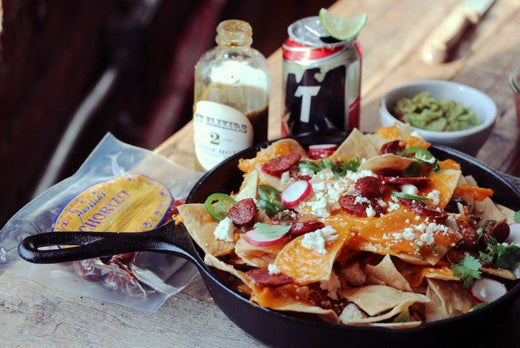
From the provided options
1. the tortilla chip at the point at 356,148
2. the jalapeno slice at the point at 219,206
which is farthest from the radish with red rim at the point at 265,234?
the tortilla chip at the point at 356,148

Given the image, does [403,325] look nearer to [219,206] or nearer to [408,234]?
[408,234]

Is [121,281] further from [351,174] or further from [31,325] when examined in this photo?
[351,174]

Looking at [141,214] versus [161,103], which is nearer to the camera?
[141,214]

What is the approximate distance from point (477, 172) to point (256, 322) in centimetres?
67

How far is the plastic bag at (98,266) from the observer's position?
1356mm

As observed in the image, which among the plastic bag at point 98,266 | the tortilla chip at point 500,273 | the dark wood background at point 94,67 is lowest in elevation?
the dark wood background at point 94,67

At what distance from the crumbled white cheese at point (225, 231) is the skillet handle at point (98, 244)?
0.06 metres

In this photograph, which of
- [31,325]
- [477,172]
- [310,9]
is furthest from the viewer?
[310,9]

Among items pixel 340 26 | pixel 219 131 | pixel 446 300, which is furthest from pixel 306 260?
pixel 340 26

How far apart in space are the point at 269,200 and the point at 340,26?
0.55 m

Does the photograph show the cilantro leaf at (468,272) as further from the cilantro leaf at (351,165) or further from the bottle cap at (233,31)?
the bottle cap at (233,31)

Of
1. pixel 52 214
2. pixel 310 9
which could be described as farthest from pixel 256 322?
pixel 310 9

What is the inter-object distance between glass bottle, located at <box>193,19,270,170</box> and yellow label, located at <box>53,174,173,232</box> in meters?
0.18

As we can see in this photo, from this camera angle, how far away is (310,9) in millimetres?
4195
